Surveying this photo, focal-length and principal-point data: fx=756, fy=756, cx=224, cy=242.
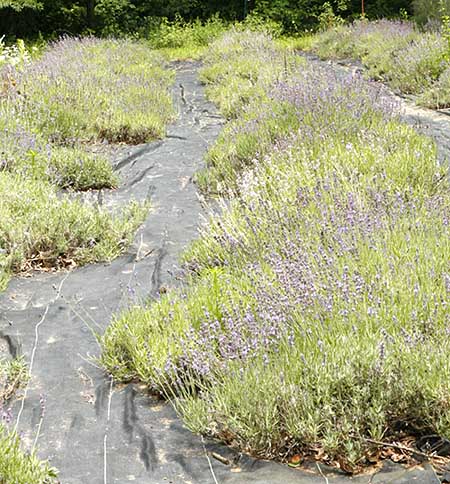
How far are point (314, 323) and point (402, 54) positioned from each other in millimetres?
10412

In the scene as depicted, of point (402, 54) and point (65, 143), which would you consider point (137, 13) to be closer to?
point (402, 54)

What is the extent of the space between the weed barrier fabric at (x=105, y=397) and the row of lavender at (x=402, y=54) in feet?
16.6

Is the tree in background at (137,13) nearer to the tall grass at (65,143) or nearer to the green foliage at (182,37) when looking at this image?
the green foliage at (182,37)

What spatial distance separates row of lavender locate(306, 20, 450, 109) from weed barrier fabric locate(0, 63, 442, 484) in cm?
507

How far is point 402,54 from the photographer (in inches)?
498

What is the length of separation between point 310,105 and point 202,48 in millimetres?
13341

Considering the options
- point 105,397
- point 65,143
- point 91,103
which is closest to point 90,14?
point 91,103

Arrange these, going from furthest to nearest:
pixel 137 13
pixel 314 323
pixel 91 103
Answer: pixel 137 13
pixel 91 103
pixel 314 323

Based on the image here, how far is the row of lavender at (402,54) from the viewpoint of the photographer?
1031cm

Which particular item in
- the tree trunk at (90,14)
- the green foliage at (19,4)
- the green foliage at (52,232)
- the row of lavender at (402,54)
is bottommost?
the row of lavender at (402,54)

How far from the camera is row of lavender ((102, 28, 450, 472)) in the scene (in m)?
2.89

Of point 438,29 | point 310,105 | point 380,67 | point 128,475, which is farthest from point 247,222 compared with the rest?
point 438,29

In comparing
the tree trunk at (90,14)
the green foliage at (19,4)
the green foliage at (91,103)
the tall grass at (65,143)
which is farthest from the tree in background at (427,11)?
the green foliage at (19,4)

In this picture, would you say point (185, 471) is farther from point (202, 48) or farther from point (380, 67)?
point (202, 48)
